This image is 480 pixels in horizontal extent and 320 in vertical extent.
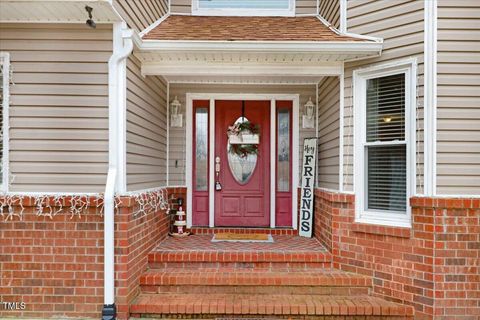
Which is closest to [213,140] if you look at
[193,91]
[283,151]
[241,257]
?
[193,91]

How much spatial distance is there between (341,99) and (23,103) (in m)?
3.44

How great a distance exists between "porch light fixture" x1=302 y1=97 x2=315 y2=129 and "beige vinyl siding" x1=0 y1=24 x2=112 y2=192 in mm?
2943

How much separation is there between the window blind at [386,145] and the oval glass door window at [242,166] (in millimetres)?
1952

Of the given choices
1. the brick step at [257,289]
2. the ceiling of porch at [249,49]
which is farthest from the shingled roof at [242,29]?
the brick step at [257,289]

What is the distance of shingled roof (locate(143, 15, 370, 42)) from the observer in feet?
12.4

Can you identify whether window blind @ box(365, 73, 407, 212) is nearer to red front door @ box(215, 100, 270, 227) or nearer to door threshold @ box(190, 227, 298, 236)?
door threshold @ box(190, 227, 298, 236)

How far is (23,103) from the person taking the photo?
→ 128 inches

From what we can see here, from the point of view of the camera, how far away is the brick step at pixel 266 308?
3.29 m

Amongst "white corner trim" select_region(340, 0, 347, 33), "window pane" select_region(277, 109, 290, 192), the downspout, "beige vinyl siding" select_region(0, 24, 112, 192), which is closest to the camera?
the downspout

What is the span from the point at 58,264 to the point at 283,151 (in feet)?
11.2

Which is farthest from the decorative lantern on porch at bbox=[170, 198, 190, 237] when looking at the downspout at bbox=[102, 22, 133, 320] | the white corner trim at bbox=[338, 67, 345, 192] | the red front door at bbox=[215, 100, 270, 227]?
the white corner trim at bbox=[338, 67, 345, 192]

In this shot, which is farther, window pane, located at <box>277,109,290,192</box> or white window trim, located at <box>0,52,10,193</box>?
window pane, located at <box>277,109,290,192</box>

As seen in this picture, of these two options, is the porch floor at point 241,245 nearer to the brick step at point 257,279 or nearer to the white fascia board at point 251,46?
the brick step at point 257,279

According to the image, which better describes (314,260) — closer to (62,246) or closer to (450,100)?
(450,100)
